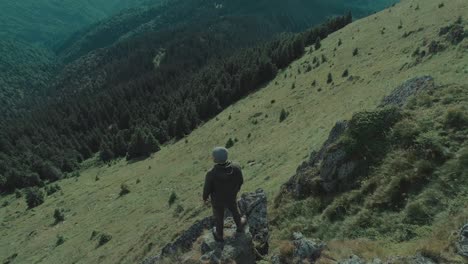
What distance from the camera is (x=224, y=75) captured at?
129500 mm

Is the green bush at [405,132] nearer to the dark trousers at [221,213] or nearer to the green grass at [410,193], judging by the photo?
the green grass at [410,193]

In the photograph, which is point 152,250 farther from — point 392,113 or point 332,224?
point 392,113

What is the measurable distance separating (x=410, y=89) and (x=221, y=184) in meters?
11.2

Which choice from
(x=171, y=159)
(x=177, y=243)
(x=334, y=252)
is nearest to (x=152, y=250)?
(x=177, y=243)

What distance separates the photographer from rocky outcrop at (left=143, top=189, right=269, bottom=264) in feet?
44.4

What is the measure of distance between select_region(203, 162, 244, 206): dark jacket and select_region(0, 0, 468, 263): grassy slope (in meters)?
9.11

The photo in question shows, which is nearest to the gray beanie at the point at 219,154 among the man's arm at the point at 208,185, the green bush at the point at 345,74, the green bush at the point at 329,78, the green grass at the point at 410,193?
the man's arm at the point at 208,185

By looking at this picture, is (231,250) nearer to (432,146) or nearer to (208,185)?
(208,185)

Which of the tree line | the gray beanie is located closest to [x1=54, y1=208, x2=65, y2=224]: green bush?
the tree line

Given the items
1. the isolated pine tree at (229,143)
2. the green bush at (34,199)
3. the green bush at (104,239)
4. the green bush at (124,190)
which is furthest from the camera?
the green bush at (34,199)

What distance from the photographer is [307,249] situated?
12.2 metres

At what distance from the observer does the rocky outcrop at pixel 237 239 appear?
44.4 feet

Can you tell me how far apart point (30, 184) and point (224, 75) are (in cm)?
6884

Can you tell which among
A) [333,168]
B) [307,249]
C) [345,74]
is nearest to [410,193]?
[333,168]
